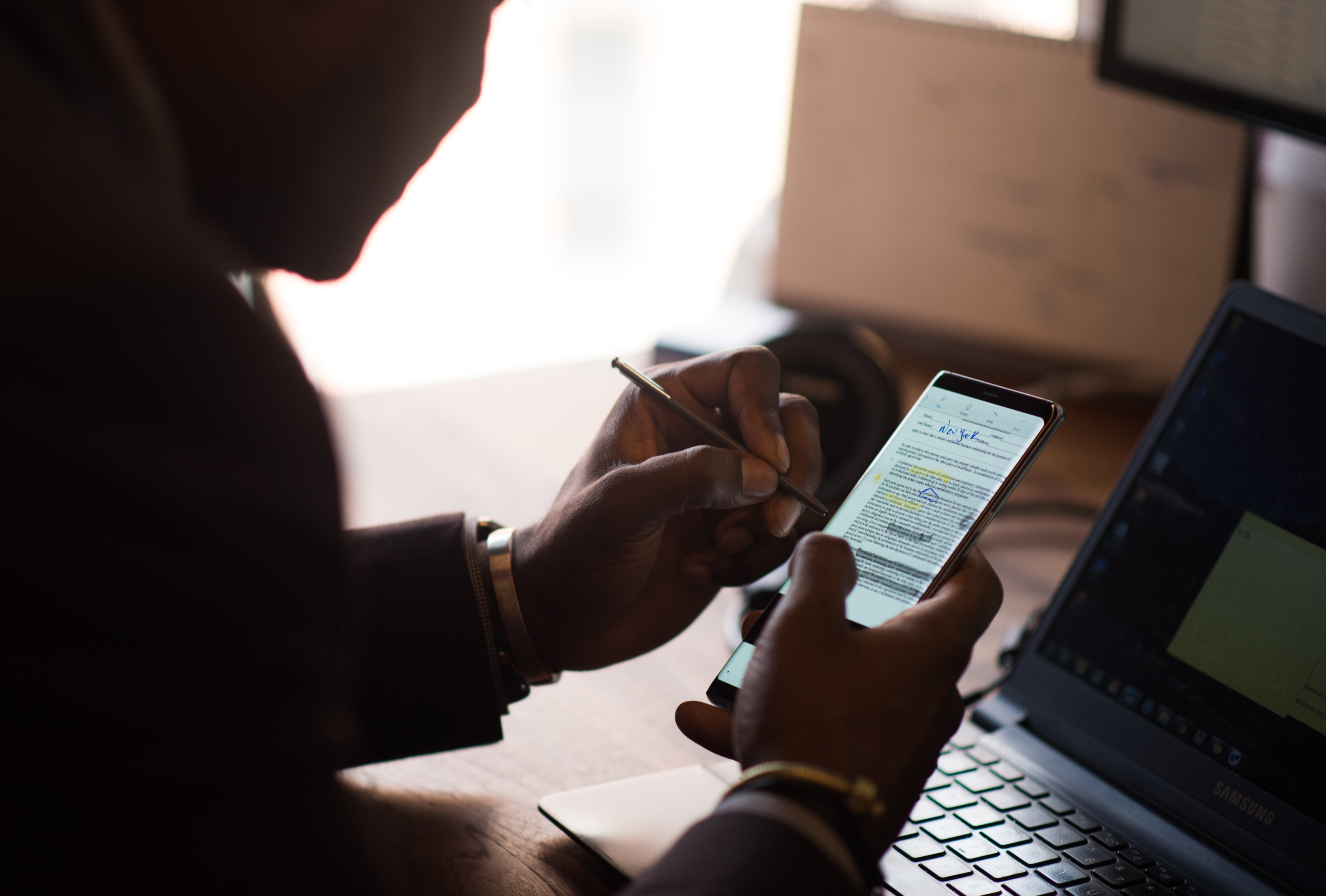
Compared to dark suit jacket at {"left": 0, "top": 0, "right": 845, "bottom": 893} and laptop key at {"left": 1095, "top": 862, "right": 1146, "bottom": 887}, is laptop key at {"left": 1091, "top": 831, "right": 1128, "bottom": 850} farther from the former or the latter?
dark suit jacket at {"left": 0, "top": 0, "right": 845, "bottom": 893}

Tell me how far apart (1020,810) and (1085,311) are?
84cm

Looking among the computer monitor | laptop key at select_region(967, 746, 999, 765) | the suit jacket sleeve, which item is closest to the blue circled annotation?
laptop key at select_region(967, 746, 999, 765)

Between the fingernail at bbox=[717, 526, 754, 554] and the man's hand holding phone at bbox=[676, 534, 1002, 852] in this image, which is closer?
the man's hand holding phone at bbox=[676, 534, 1002, 852]

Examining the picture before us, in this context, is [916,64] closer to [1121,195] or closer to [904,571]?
[1121,195]

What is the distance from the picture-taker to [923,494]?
1.95 feet

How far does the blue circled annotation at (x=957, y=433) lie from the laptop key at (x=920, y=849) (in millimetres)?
225

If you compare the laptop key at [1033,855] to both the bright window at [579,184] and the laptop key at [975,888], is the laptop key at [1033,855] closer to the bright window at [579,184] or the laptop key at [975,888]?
the laptop key at [975,888]

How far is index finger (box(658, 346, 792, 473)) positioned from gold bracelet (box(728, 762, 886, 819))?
0.24 metres

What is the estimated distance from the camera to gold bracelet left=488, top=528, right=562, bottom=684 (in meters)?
0.66

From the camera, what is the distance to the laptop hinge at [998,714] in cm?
68

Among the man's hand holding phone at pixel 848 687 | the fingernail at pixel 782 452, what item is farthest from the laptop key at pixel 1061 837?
the fingernail at pixel 782 452

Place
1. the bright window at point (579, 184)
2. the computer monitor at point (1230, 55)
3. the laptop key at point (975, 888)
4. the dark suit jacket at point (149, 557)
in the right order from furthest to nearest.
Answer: the bright window at point (579, 184) < the computer monitor at point (1230, 55) < the laptop key at point (975, 888) < the dark suit jacket at point (149, 557)

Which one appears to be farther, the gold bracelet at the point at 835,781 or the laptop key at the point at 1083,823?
the laptop key at the point at 1083,823

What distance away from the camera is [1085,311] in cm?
127
